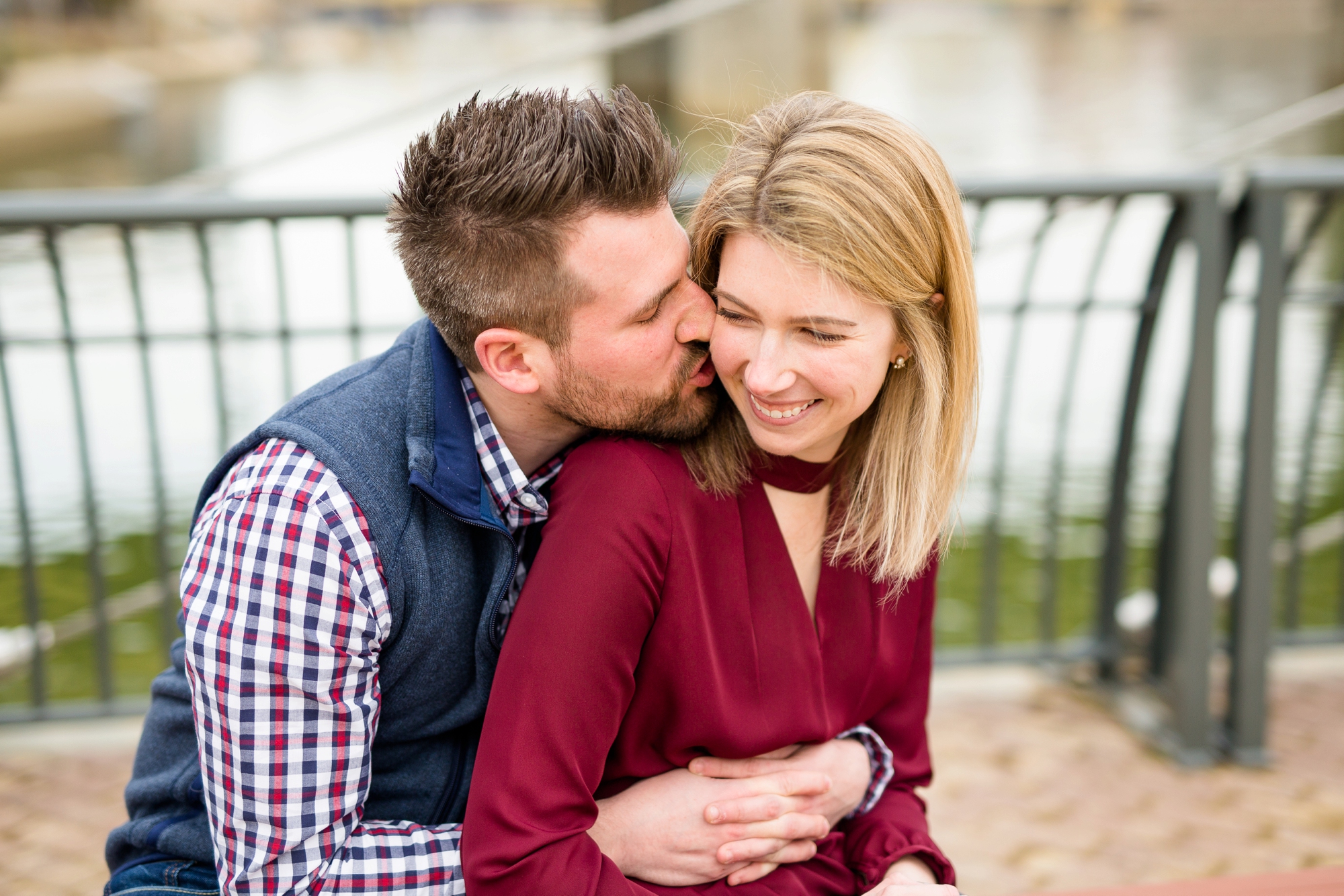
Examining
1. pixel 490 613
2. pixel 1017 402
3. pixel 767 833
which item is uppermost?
pixel 490 613

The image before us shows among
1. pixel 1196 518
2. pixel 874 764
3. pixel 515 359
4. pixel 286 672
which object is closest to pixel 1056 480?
pixel 1196 518

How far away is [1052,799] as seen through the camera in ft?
11.2

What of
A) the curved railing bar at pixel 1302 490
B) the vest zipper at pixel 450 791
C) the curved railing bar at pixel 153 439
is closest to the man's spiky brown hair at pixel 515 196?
the vest zipper at pixel 450 791

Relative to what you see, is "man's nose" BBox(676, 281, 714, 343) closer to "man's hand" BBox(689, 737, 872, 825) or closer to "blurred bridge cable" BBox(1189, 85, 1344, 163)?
"man's hand" BBox(689, 737, 872, 825)

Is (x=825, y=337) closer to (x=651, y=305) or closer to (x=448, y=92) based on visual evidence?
(x=651, y=305)

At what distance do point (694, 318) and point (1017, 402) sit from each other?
19.3 feet

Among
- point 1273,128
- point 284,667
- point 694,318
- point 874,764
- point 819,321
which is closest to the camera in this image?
point 284,667

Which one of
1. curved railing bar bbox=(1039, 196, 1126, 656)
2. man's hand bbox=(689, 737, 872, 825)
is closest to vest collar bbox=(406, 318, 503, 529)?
man's hand bbox=(689, 737, 872, 825)

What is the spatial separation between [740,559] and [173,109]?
1043 inches

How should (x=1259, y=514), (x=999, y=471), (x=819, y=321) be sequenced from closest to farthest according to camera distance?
(x=819, y=321), (x=1259, y=514), (x=999, y=471)

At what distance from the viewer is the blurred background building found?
328 cm

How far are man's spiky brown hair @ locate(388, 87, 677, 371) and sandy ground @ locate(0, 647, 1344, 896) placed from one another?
6.65ft

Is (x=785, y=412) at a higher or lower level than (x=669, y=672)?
higher

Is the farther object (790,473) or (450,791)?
(790,473)
